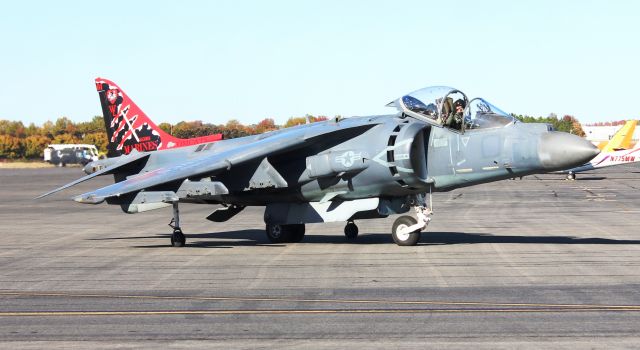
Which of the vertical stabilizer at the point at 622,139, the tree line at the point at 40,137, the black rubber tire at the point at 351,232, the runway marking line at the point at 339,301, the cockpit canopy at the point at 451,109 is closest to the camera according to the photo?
the runway marking line at the point at 339,301

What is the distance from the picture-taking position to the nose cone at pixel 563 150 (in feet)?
53.2

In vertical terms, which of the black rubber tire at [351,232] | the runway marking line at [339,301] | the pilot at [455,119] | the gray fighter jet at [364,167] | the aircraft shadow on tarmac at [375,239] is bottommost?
the aircraft shadow on tarmac at [375,239]

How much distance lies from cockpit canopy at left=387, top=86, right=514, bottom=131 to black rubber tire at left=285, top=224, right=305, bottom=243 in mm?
3777

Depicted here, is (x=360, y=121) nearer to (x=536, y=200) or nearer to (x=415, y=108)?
(x=415, y=108)

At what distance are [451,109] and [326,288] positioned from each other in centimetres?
659

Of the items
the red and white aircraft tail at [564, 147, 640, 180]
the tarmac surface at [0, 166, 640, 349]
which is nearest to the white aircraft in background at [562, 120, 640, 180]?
the red and white aircraft tail at [564, 147, 640, 180]

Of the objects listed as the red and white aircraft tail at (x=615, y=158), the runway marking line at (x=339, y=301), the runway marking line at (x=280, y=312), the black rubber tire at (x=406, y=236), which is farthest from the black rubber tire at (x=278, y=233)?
the red and white aircraft tail at (x=615, y=158)

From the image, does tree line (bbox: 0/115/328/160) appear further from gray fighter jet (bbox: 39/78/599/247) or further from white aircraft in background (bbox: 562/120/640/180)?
gray fighter jet (bbox: 39/78/599/247)

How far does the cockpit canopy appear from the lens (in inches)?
710

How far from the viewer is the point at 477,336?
9289 mm

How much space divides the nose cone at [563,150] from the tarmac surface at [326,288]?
5.59 feet

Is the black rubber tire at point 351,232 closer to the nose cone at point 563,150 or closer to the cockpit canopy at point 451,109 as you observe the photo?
the cockpit canopy at point 451,109

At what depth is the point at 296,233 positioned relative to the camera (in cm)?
2055

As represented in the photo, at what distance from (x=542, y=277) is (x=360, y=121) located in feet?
21.6
